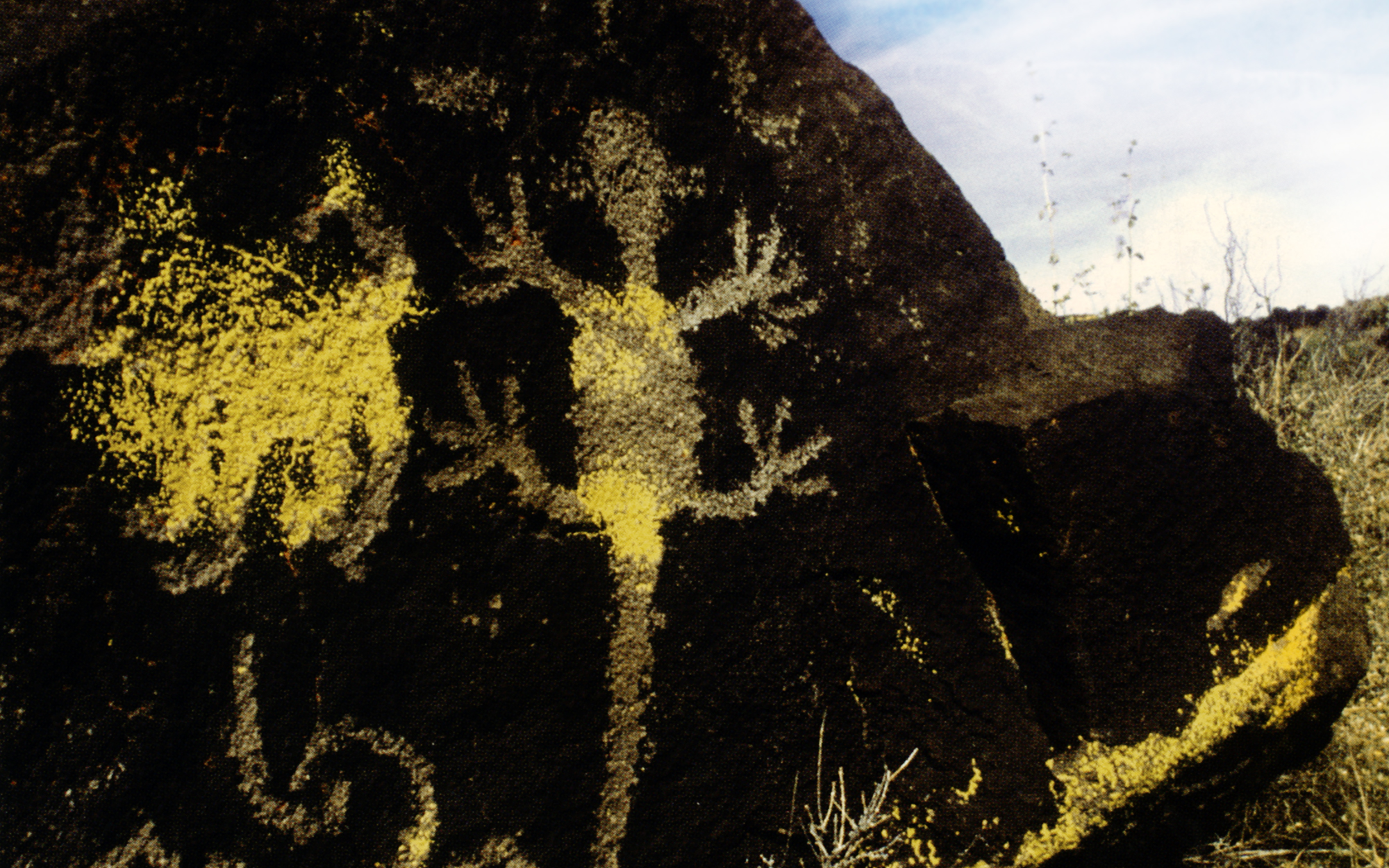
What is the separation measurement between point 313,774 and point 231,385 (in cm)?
53

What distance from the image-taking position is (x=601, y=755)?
101cm

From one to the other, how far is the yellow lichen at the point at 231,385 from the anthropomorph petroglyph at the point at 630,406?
0.44 feet

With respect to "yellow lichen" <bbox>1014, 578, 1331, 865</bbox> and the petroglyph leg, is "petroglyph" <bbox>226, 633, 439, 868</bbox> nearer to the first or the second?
the petroglyph leg

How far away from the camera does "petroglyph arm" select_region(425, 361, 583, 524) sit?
1.02 m

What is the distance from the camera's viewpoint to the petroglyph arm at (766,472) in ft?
3.46

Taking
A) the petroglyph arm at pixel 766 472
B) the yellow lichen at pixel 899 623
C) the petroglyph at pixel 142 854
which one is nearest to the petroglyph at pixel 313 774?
the petroglyph at pixel 142 854

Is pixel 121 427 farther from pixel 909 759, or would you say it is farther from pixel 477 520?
pixel 909 759

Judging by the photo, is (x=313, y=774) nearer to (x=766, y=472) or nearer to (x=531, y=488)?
(x=531, y=488)

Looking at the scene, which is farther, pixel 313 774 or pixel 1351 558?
pixel 1351 558

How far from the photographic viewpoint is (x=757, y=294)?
1095 millimetres

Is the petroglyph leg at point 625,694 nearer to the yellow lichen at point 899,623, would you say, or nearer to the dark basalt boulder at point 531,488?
the dark basalt boulder at point 531,488

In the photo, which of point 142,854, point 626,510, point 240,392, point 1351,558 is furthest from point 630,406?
point 1351,558

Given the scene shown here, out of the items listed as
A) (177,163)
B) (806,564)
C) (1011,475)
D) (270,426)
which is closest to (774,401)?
(806,564)

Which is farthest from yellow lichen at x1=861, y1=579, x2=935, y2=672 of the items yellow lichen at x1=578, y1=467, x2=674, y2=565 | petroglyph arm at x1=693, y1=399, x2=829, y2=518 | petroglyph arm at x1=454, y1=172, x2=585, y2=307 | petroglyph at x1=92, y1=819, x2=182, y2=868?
petroglyph at x1=92, y1=819, x2=182, y2=868
